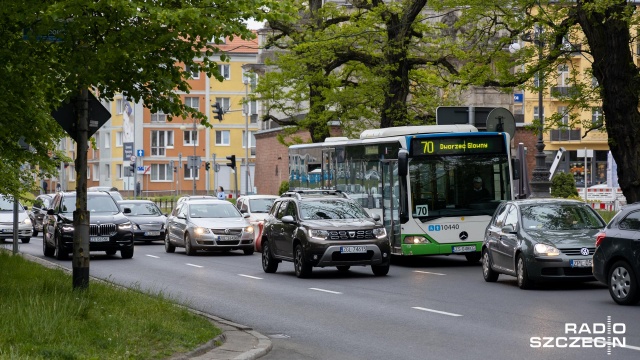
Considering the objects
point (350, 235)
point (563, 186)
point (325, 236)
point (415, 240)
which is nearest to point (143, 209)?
point (415, 240)

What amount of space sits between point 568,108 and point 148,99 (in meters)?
15.3

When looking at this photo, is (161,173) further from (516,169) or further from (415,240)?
(516,169)

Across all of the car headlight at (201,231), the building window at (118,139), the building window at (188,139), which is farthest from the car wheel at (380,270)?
the building window at (118,139)

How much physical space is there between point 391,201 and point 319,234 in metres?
4.03

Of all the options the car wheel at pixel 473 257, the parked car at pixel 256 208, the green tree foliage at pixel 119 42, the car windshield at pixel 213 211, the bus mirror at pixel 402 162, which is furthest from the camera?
the parked car at pixel 256 208

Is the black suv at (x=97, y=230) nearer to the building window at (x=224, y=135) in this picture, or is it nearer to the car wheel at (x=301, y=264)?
the car wheel at (x=301, y=264)

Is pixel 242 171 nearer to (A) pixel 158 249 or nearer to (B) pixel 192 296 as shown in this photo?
(A) pixel 158 249

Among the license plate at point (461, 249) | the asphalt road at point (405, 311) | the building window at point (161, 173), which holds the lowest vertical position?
the asphalt road at point (405, 311)

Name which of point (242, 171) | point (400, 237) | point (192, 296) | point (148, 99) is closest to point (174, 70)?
point (148, 99)

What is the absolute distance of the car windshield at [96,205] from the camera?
34750 mm

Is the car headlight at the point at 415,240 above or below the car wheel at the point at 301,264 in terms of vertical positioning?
above

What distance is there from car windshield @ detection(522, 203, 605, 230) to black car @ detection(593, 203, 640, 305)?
3.02 m

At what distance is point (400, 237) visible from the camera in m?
27.6

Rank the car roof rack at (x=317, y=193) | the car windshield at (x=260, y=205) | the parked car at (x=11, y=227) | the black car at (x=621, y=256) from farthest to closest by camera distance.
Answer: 1. the parked car at (x=11, y=227)
2. the car windshield at (x=260, y=205)
3. the car roof rack at (x=317, y=193)
4. the black car at (x=621, y=256)
